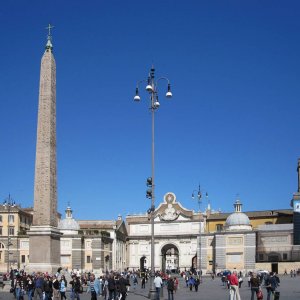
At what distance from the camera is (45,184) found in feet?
118

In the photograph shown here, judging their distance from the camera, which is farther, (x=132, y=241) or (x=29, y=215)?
(x=132, y=241)

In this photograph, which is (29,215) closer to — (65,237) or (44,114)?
(65,237)

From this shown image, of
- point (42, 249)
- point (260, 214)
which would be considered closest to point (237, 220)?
point (260, 214)

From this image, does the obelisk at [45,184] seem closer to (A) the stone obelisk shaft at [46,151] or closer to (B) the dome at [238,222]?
(A) the stone obelisk shaft at [46,151]

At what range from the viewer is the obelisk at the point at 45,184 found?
36.1m

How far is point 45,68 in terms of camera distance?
37.3m

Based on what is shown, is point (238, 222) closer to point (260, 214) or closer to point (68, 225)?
point (260, 214)

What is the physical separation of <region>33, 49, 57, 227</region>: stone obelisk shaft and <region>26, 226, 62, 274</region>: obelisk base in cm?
44

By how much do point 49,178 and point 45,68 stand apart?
250 inches

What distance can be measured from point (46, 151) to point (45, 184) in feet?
6.07

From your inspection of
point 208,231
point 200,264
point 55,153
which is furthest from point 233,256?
point 55,153

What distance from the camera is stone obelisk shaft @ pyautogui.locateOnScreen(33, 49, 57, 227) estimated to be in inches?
1422

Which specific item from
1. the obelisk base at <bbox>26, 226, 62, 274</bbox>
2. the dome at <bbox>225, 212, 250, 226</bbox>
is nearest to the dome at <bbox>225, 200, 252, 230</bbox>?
the dome at <bbox>225, 212, 250, 226</bbox>

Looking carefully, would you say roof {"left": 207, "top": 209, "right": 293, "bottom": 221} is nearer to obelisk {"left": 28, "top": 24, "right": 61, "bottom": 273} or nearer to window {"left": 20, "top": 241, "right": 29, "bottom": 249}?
window {"left": 20, "top": 241, "right": 29, "bottom": 249}
